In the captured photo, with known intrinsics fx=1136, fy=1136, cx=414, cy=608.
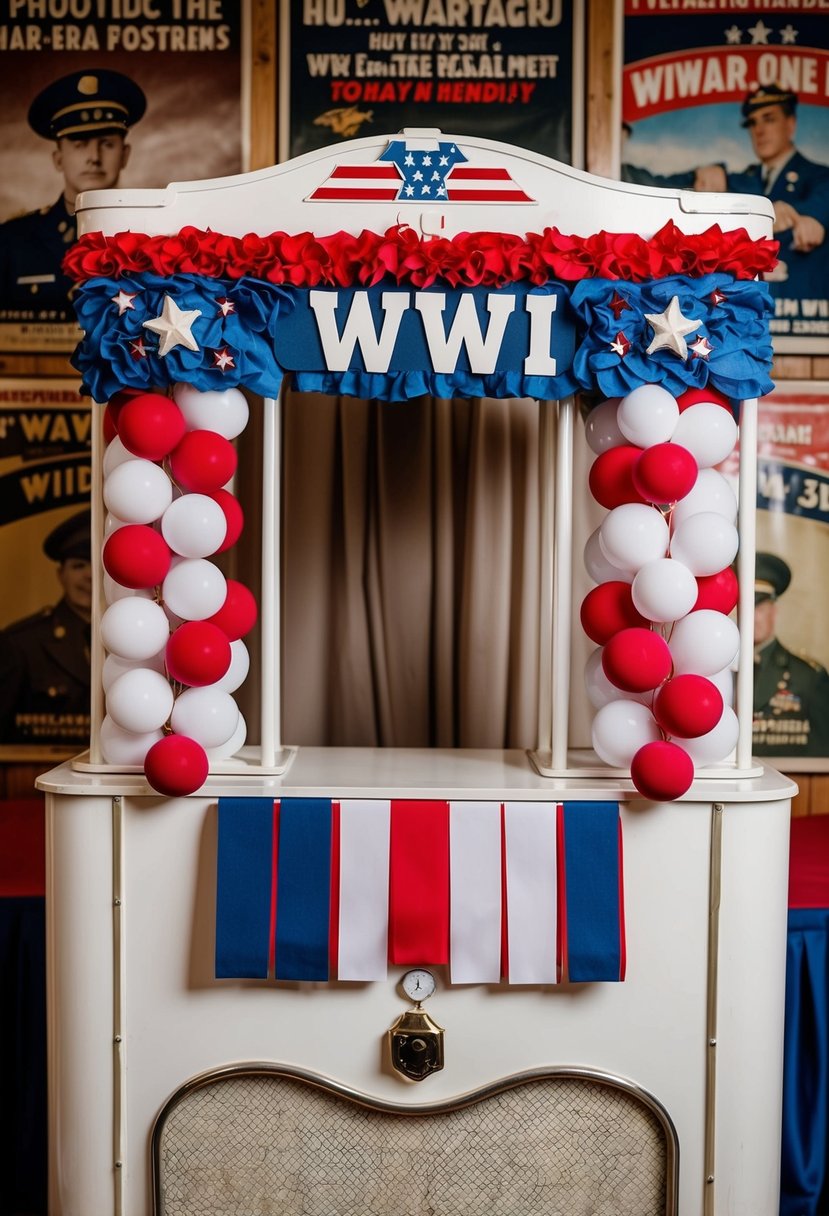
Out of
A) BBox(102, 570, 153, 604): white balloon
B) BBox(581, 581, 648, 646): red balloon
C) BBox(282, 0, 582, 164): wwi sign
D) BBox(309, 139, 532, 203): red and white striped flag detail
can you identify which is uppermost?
BBox(282, 0, 582, 164): wwi sign

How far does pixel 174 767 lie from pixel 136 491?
558 millimetres

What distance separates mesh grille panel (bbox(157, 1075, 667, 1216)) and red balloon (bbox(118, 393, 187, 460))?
1.32 m

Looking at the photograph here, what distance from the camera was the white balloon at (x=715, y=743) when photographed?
237 cm

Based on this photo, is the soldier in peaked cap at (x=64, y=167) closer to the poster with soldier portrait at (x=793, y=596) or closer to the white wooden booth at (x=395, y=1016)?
the white wooden booth at (x=395, y=1016)

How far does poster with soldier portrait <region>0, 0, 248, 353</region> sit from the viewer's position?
3605 mm

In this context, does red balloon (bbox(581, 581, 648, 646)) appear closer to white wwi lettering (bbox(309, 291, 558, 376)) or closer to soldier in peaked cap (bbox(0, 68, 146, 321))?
white wwi lettering (bbox(309, 291, 558, 376))

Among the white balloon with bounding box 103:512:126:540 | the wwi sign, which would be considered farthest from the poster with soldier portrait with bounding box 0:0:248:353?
the white balloon with bounding box 103:512:126:540

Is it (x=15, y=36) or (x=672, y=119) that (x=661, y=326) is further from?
(x=15, y=36)

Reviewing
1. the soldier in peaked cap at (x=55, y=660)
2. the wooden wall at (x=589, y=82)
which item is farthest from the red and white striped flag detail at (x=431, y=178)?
the soldier in peaked cap at (x=55, y=660)

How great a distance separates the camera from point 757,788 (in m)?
2.34

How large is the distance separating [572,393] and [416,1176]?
1671mm

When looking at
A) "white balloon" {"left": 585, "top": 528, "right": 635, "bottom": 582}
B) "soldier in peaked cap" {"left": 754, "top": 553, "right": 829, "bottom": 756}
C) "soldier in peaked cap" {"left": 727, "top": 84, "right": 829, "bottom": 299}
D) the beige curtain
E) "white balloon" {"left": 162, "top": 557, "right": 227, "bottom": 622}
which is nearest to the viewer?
"white balloon" {"left": 162, "top": 557, "right": 227, "bottom": 622}

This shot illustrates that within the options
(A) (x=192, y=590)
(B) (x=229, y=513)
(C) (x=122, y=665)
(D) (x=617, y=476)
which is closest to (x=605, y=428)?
(D) (x=617, y=476)

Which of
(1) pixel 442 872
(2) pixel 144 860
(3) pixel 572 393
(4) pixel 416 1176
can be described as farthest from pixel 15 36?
(4) pixel 416 1176
